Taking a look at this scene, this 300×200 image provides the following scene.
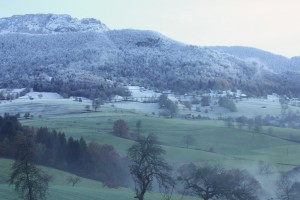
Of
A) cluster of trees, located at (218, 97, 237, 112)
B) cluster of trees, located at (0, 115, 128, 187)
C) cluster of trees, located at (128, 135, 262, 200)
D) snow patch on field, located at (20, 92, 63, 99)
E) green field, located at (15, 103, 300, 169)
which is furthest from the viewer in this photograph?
snow patch on field, located at (20, 92, 63, 99)

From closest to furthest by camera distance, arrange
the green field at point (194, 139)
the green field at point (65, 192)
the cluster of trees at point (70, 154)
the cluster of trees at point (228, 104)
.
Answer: the green field at point (65, 192) < the cluster of trees at point (70, 154) < the green field at point (194, 139) < the cluster of trees at point (228, 104)

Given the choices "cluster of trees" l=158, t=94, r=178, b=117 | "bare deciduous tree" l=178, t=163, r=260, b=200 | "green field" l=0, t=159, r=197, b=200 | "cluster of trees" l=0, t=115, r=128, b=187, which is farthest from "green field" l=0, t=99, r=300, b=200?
"cluster of trees" l=158, t=94, r=178, b=117

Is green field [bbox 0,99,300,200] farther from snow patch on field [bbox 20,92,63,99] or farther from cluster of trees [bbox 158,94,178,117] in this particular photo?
snow patch on field [bbox 20,92,63,99]

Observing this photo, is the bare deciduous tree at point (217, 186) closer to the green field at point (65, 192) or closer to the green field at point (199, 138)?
the green field at point (65, 192)

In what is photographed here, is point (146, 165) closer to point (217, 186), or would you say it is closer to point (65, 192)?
point (65, 192)

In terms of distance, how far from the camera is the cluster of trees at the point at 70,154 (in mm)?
65875

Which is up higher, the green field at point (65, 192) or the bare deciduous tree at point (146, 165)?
the bare deciduous tree at point (146, 165)

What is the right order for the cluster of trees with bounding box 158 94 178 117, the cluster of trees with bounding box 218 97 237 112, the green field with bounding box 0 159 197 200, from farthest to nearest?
the cluster of trees with bounding box 218 97 237 112
the cluster of trees with bounding box 158 94 178 117
the green field with bounding box 0 159 197 200

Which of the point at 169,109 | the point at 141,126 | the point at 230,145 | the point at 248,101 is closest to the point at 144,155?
the point at 230,145

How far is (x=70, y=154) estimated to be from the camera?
6994cm

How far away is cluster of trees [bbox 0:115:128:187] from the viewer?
6588cm

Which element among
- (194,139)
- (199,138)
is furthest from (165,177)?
(199,138)

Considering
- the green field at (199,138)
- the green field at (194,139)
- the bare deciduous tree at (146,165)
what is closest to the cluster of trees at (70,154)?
the green field at (194,139)

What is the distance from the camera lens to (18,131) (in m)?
71.9
